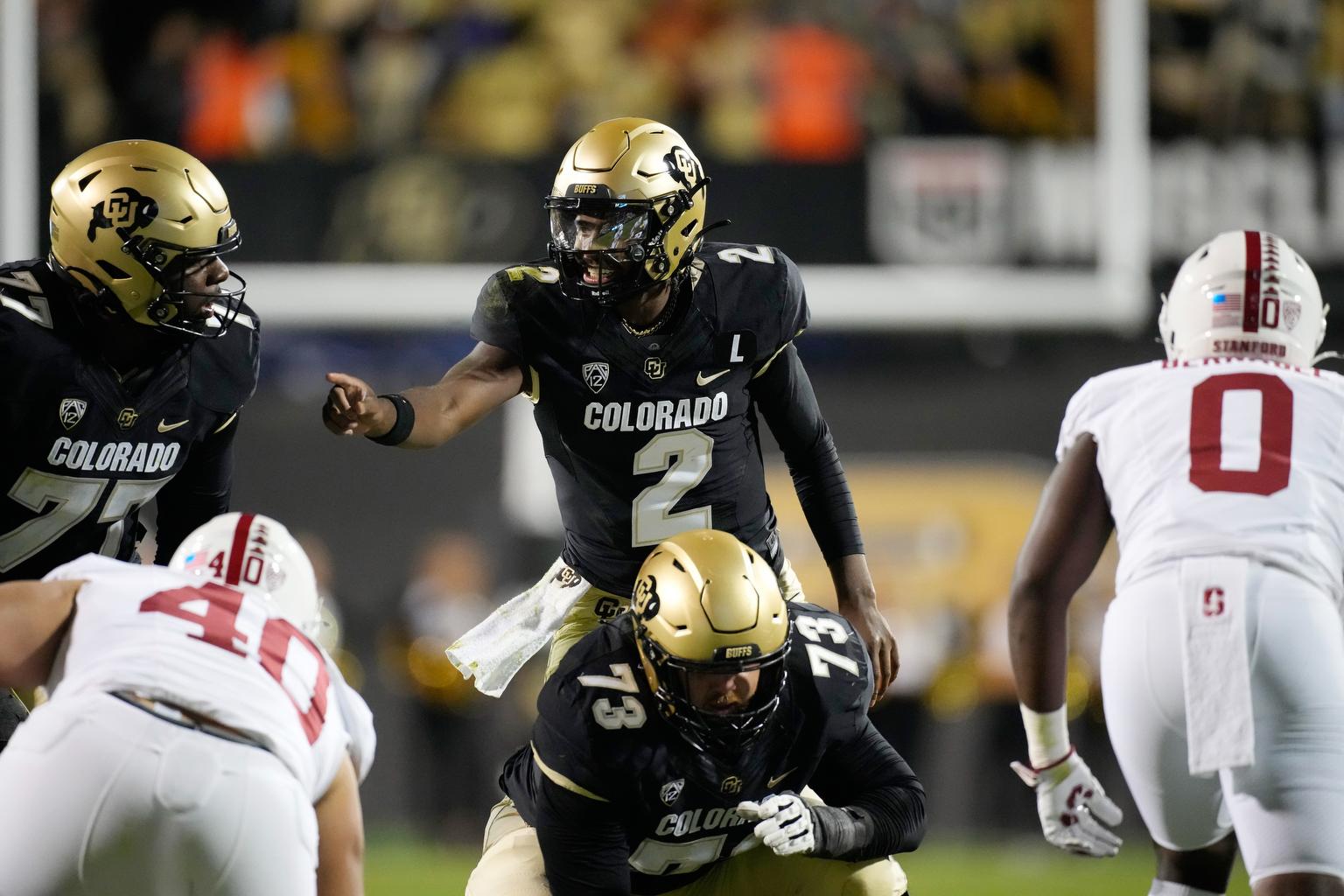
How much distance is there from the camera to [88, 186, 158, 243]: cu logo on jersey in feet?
11.8

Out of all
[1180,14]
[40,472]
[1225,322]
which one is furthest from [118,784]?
[1180,14]

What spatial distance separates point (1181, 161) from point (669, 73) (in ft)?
9.31

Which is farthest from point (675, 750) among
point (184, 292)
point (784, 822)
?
point (184, 292)

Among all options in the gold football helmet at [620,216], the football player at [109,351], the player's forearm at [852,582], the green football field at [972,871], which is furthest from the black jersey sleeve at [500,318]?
the green football field at [972,871]

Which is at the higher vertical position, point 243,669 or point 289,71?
point 289,71

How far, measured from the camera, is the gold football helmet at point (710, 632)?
3.26m

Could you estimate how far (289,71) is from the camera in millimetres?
9750

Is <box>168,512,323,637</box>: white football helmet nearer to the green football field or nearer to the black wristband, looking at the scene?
the black wristband

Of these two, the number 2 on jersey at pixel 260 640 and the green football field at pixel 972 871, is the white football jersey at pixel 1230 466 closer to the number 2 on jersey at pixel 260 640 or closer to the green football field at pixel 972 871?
the number 2 on jersey at pixel 260 640

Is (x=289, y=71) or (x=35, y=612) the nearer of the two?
(x=35, y=612)

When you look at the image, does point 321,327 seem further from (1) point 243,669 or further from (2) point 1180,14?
(1) point 243,669

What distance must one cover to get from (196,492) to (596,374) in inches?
35.8

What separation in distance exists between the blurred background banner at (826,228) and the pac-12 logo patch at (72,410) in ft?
17.1

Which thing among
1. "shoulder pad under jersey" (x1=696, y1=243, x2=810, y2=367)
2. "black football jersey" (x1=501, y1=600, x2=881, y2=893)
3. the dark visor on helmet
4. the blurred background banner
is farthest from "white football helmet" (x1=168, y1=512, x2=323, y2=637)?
the blurred background banner
